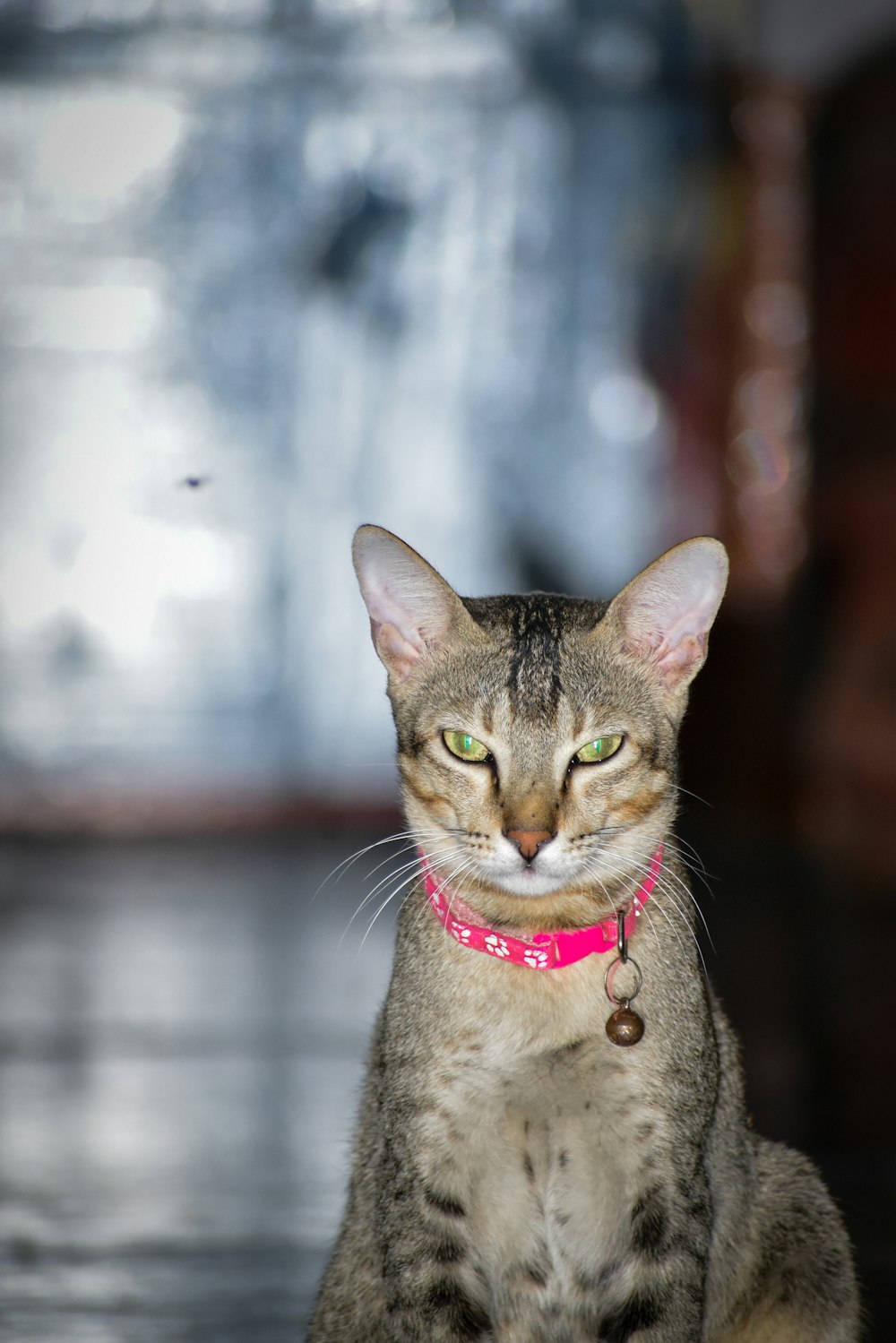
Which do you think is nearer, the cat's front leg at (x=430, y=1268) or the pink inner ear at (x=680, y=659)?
the cat's front leg at (x=430, y=1268)

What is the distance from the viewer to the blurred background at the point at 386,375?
20.3 feet

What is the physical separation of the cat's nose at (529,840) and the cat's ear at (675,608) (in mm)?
284

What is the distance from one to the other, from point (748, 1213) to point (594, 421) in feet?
16.0

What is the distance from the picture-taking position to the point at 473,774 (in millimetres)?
1859

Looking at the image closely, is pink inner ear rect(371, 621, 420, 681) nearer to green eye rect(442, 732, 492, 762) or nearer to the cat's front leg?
green eye rect(442, 732, 492, 762)

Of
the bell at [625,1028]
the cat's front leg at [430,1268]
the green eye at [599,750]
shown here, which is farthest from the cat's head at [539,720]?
the cat's front leg at [430,1268]

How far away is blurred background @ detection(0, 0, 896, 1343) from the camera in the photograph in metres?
6.18

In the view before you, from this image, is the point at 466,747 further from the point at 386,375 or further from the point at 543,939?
the point at 386,375

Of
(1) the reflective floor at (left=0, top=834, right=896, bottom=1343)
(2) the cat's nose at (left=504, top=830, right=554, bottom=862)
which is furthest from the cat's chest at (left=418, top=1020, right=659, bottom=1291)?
(1) the reflective floor at (left=0, top=834, right=896, bottom=1343)

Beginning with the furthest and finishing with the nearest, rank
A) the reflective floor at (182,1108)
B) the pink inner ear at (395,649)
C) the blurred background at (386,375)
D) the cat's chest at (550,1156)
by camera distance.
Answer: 1. the blurred background at (386,375)
2. the reflective floor at (182,1108)
3. the pink inner ear at (395,649)
4. the cat's chest at (550,1156)

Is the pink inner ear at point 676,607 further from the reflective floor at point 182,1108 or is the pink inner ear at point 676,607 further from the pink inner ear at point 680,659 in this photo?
the reflective floor at point 182,1108

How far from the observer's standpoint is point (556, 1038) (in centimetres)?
175

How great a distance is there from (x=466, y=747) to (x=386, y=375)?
474 centimetres

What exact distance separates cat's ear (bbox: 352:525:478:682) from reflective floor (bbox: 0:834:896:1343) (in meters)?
0.93
